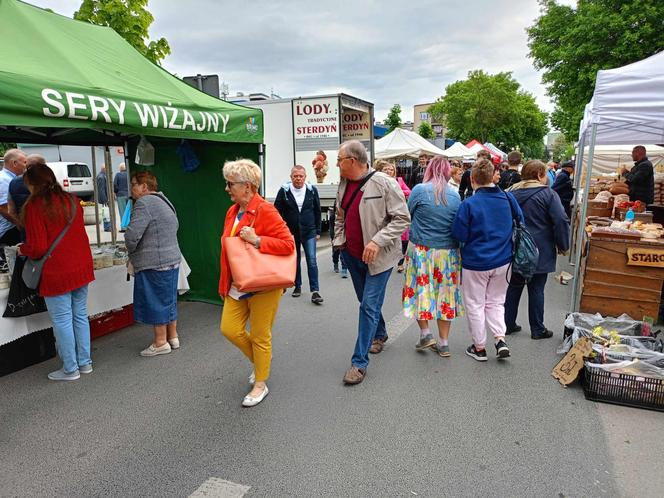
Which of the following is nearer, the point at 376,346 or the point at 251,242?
the point at 251,242

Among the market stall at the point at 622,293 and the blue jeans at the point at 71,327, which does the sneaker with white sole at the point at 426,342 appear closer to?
the market stall at the point at 622,293

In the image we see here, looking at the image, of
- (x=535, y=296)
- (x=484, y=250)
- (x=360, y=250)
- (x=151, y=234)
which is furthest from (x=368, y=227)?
(x=535, y=296)

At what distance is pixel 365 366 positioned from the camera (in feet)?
12.6

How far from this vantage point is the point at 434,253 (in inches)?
163

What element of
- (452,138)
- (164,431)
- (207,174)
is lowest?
(164,431)

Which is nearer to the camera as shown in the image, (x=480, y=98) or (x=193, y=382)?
(x=193, y=382)

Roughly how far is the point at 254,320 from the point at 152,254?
4.83 ft

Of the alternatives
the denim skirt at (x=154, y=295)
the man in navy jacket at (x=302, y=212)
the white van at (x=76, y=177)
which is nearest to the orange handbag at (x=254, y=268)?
the denim skirt at (x=154, y=295)

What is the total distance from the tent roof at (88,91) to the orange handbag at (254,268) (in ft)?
4.61

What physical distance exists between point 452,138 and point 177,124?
46863 mm

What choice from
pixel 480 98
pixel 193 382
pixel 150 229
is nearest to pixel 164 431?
pixel 193 382

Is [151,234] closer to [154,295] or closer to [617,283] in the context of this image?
[154,295]

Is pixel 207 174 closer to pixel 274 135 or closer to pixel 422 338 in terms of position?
pixel 422 338

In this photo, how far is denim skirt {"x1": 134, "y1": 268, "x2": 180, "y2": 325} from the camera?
14.0 ft
